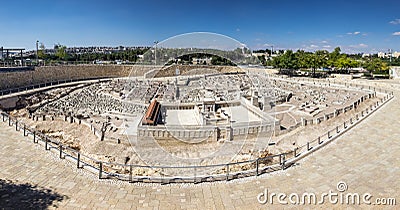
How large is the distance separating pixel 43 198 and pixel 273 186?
21.9 feet

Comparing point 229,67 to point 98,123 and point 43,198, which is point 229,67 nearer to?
point 98,123

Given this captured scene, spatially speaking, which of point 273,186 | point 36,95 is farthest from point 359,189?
point 36,95

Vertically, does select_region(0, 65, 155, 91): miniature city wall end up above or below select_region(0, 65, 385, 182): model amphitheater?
above

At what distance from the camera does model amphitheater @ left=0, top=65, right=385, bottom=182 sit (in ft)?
45.3

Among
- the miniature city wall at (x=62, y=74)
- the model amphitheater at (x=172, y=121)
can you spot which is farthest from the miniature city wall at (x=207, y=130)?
the miniature city wall at (x=62, y=74)

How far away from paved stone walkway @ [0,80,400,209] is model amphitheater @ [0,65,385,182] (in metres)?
0.76

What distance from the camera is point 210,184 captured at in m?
8.42

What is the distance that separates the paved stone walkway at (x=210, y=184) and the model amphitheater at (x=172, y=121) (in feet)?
2.51

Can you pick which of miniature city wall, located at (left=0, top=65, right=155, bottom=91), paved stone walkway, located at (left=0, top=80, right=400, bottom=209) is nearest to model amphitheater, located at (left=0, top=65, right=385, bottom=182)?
miniature city wall, located at (left=0, top=65, right=155, bottom=91)

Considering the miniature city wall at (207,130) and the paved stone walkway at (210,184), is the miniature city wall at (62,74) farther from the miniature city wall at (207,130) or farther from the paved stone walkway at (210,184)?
the paved stone walkway at (210,184)

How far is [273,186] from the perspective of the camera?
27.4 ft

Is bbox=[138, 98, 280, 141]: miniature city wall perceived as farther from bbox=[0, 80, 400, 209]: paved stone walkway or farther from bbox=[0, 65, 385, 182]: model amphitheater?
bbox=[0, 80, 400, 209]: paved stone walkway

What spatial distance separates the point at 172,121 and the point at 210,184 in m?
11.6

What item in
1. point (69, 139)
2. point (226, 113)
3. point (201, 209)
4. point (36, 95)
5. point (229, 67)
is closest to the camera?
point (201, 209)
